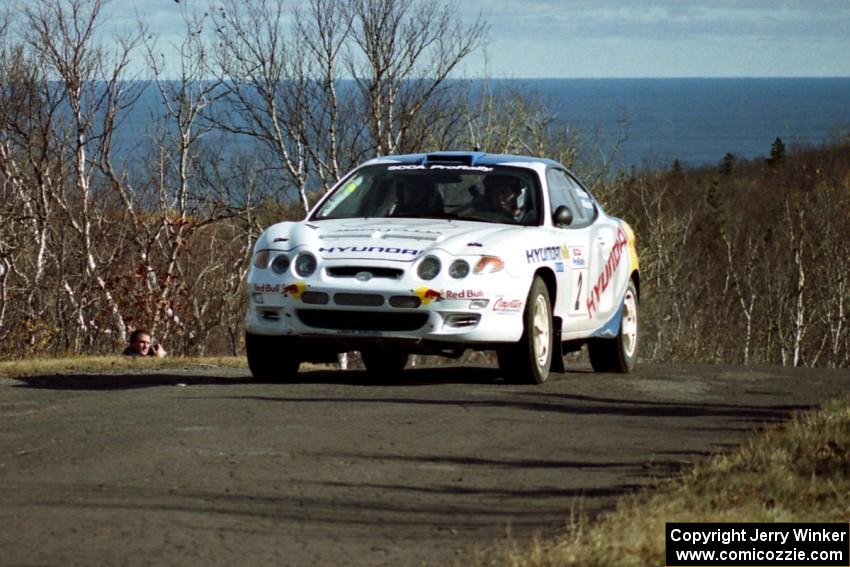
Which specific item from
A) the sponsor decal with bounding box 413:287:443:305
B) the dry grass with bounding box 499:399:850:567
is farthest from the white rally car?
the dry grass with bounding box 499:399:850:567

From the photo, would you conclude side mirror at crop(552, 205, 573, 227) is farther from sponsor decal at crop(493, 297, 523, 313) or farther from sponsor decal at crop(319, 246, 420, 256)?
sponsor decal at crop(319, 246, 420, 256)

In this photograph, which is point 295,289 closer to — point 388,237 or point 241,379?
point 388,237

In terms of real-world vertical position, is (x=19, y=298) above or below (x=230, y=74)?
below

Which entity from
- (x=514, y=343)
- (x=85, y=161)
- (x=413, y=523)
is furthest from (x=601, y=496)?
(x=85, y=161)

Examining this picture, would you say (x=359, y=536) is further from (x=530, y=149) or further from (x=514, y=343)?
(x=530, y=149)

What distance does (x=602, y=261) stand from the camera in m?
14.6

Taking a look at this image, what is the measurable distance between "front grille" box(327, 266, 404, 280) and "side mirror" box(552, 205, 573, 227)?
5.69 ft

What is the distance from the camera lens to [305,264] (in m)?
12.5

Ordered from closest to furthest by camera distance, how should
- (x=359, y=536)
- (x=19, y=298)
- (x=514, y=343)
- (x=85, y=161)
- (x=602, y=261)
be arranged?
(x=359, y=536) < (x=514, y=343) < (x=602, y=261) < (x=19, y=298) < (x=85, y=161)

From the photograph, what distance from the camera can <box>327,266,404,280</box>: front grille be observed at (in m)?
12.2

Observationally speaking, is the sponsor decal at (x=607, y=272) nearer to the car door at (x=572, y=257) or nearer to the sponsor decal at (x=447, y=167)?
the car door at (x=572, y=257)

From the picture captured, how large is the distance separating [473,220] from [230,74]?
3462 cm

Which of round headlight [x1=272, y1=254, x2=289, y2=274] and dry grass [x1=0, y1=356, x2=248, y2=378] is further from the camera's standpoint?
dry grass [x1=0, y1=356, x2=248, y2=378]

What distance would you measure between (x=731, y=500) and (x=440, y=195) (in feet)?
19.9
